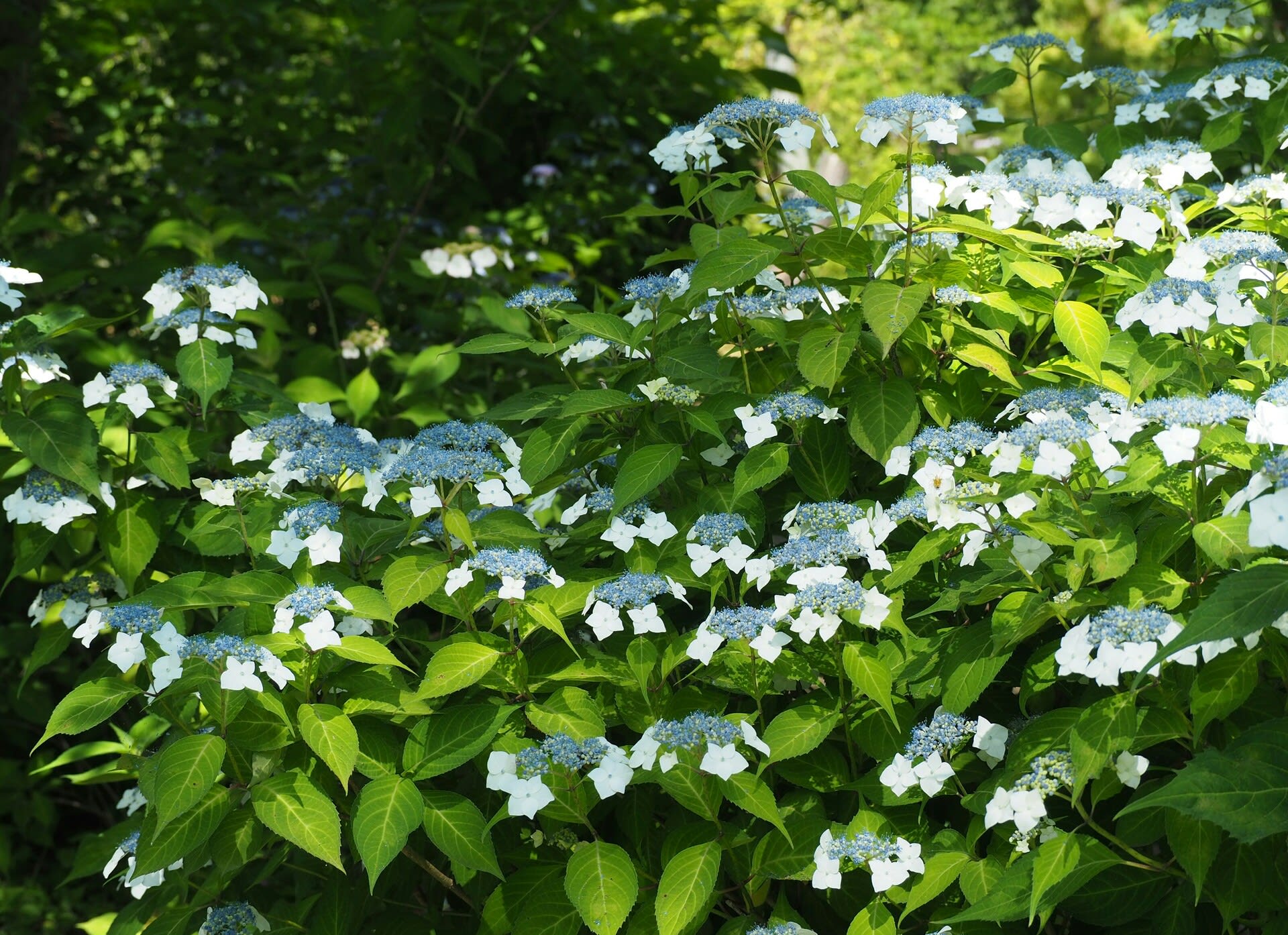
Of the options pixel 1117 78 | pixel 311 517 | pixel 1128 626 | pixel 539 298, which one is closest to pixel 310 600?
pixel 311 517

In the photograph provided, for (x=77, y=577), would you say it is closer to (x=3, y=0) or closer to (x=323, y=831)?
(x=323, y=831)

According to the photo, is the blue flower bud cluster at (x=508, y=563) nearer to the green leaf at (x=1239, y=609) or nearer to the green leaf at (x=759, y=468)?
the green leaf at (x=759, y=468)

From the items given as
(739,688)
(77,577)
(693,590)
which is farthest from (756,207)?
(77,577)

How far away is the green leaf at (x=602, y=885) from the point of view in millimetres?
1645

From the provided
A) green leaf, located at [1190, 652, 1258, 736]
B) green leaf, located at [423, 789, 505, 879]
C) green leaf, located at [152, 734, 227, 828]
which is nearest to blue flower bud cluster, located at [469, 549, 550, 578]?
green leaf, located at [423, 789, 505, 879]

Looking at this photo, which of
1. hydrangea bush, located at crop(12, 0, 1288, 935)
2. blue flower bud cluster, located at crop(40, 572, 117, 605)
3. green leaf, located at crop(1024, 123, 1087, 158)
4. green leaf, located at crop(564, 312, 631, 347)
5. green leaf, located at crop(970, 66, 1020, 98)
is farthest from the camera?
green leaf, located at crop(970, 66, 1020, 98)

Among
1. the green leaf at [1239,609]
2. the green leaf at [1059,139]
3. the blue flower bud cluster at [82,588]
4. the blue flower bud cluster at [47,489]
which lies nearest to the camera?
the green leaf at [1239,609]

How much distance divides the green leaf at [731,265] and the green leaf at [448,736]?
683mm

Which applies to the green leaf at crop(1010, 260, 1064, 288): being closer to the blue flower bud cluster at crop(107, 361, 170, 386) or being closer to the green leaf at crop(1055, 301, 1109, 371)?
the green leaf at crop(1055, 301, 1109, 371)

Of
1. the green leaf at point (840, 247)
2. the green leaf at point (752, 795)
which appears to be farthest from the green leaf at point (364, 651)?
the green leaf at point (840, 247)

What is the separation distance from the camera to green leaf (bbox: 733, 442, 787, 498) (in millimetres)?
1906

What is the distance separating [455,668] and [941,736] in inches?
26.4

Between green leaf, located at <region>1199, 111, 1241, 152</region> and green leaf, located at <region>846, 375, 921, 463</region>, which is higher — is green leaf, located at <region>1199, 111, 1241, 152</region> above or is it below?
above

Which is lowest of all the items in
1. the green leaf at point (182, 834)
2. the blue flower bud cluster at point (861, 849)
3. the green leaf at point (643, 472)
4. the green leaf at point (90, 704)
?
the green leaf at point (182, 834)
